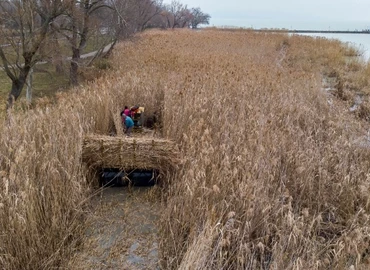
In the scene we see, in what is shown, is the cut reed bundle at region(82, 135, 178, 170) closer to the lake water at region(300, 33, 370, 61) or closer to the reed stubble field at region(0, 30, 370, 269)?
the reed stubble field at region(0, 30, 370, 269)

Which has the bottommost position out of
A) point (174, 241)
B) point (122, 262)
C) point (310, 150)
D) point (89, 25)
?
point (122, 262)

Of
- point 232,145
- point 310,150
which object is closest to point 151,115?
point 232,145

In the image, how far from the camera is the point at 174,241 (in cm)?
208

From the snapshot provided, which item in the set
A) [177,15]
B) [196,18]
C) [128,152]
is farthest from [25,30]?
[196,18]

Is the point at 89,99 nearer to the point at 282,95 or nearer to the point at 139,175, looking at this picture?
the point at 139,175

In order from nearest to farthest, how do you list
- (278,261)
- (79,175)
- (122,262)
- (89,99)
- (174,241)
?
(278,261) → (174,241) → (122,262) → (79,175) → (89,99)

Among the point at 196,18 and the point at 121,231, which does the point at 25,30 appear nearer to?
the point at 121,231

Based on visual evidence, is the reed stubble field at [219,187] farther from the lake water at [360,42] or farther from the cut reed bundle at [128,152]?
the lake water at [360,42]

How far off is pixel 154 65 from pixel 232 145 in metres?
4.14

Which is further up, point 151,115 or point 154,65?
point 154,65

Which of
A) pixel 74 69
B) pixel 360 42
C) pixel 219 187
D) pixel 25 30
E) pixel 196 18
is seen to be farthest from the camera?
pixel 196 18

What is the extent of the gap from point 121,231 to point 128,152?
830mm

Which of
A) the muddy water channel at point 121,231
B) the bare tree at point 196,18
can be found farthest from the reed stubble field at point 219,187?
the bare tree at point 196,18

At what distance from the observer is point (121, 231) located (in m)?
2.58
